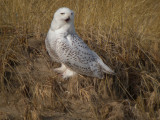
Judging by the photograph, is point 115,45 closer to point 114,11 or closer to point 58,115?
point 114,11

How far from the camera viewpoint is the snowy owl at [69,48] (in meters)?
2.81

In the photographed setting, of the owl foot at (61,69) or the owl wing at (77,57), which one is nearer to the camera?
the owl wing at (77,57)

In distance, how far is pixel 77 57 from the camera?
2.94 m

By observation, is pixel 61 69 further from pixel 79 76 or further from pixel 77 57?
pixel 77 57

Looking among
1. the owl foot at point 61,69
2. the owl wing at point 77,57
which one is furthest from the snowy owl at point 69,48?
the owl foot at point 61,69

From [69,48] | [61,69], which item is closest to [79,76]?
[61,69]

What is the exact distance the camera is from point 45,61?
3324 millimetres

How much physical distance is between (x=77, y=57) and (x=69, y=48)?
0.15m

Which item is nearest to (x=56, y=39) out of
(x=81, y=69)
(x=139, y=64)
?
(x=81, y=69)

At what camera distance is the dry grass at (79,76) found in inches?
110

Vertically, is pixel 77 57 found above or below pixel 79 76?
above

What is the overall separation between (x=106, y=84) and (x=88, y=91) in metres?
0.43

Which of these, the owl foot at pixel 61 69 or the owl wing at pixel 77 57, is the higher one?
the owl wing at pixel 77 57

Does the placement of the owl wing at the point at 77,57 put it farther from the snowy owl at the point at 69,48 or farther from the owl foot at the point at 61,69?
the owl foot at the point at 61,69
